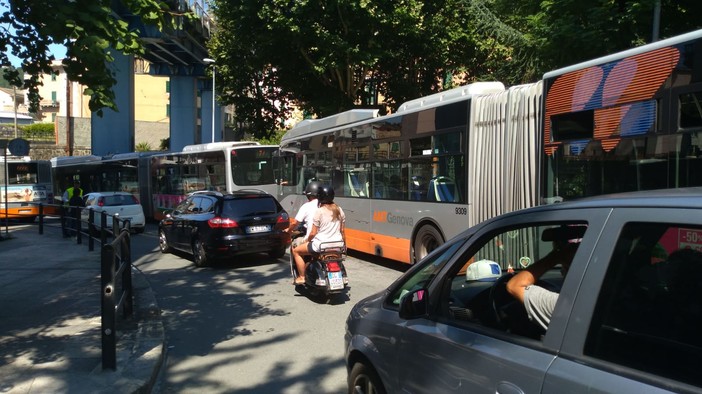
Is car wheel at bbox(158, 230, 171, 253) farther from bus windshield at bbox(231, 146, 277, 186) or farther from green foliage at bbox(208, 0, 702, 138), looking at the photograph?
green foliage at bbox(208, 0, 702, 138)

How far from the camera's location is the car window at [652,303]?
6.11ft

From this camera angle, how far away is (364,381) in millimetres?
3576

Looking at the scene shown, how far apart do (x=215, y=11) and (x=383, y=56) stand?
26.1ft

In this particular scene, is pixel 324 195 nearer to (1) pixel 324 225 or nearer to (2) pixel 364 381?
(1) pixel 324 225

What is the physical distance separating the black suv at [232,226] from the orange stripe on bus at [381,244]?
1.48m

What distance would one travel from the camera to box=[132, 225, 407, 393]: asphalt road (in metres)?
5.20

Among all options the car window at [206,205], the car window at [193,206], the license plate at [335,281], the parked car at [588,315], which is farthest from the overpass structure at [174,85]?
the parked car at [588,315]

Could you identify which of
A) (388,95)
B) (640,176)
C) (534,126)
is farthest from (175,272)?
(388,95)

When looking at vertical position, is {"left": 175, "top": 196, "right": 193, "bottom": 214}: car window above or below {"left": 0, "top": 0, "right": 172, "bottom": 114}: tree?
below

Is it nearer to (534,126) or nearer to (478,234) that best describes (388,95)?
(534,126)

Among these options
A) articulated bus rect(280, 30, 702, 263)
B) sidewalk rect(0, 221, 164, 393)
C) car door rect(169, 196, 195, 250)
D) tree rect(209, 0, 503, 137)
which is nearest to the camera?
sidewalk rect(0, 221, 164, 393)

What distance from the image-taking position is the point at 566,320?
6.98ft

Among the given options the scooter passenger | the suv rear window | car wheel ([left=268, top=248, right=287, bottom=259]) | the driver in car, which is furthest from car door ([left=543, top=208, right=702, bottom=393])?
car wheel ([left=268, top=248, right=287, bottom=259])

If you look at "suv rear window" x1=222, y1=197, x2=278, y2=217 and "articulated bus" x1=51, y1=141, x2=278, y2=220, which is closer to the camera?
"suv rear window" x1=222, y1=197, x2=278, y2=217
